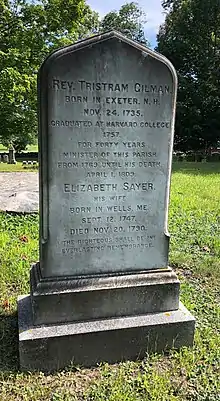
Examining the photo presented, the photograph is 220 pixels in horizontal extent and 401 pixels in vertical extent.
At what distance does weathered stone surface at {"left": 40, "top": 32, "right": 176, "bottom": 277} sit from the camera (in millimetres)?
2502

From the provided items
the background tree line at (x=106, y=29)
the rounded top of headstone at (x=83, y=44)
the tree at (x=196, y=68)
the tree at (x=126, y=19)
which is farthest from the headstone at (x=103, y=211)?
the tree at (x=126, y=19)

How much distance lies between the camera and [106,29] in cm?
453

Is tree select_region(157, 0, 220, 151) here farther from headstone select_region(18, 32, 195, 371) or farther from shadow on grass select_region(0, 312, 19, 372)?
shadow on grass select_region(0, 312, 19, 372)

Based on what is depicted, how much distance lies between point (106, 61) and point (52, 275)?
1.55 meters

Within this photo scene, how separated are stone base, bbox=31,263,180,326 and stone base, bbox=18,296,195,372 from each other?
0.06 meters

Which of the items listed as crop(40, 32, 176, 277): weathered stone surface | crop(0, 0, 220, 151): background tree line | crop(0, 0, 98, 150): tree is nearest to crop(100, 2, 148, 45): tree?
crop(0, 0, 220, 151): background tree line

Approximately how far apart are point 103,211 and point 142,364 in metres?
1.15

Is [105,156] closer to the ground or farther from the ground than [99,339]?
farther from the ground

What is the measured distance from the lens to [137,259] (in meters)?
2.92

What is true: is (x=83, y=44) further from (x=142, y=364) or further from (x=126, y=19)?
(x=126, y=19)

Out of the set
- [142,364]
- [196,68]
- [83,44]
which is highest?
[196,68]

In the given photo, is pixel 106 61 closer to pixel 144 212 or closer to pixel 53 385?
pixel 144 212

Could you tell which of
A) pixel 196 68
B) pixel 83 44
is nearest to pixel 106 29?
pixel 83 44

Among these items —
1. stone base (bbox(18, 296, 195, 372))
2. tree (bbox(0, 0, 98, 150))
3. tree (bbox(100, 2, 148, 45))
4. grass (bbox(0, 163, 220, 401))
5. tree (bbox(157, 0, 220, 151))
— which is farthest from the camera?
tree (bbox(100, 2, 148, 45))
